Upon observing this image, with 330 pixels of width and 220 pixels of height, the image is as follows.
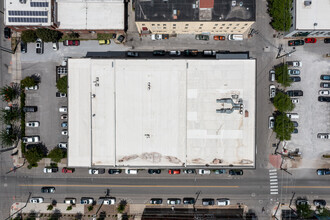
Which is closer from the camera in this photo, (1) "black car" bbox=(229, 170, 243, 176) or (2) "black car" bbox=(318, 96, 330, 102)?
(2) "black car" bbox=(318, 96, 330, 102)

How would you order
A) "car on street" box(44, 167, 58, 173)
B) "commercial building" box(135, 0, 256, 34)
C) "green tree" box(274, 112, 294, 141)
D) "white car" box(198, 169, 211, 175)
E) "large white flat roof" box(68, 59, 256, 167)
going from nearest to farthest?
"commercial building" box(135, 0, 256, 34) → "large white flat roof" box(68, 59, 256, 167) → "green tree" box(274, 112, 294, 141) → "white car" box(198, 169, 211, 175) → "car on street" box(44, 167, 58, 173)

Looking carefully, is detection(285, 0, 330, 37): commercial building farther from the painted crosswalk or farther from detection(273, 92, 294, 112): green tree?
the painted crosswalk

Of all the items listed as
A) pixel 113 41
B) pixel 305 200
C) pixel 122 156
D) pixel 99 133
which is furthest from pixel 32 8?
pixel 305 200

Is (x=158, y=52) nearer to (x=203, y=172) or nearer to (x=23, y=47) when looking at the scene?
(x=203, y=172)

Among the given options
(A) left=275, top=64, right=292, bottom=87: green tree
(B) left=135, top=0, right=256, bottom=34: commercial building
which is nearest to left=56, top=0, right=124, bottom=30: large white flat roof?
(B) left=135, top=0, right=256, bottom=34: commercial building

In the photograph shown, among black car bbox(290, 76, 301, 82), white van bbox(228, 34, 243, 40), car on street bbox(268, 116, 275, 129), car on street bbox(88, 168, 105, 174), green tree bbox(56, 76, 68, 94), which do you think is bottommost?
car on street bbox(88, 168, 105, 174)

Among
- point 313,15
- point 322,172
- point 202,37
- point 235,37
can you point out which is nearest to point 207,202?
point 322,172

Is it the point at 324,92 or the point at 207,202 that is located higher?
the point at 324,92
